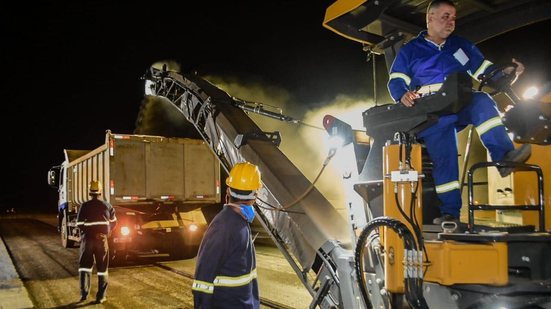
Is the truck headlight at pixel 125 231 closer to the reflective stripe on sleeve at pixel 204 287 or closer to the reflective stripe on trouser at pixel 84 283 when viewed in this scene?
the reflective stripe on trouser at pixel 84 283

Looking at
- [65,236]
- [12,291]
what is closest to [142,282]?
[12,291]

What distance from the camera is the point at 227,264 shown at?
3.02 metres

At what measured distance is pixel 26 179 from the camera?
9281 cm

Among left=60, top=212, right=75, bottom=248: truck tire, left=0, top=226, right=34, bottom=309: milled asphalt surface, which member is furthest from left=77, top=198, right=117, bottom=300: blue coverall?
left=60, top=212, right=75, bottom=248: truck tire

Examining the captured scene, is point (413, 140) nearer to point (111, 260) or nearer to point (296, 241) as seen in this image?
point (296, 241)

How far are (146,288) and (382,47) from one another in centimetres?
660

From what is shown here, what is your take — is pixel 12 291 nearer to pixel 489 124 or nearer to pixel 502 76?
pixel 489 124

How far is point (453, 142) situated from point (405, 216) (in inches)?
30.5

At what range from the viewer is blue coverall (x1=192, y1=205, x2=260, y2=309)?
113 inches

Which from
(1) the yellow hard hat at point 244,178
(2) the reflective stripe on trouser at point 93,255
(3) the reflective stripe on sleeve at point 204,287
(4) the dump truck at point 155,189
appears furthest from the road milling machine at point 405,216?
(4) the dump truck at point 155,189

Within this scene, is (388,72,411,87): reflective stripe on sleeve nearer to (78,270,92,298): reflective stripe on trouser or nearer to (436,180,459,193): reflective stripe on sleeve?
(436,180,459,193): reflective stripe on sleeve

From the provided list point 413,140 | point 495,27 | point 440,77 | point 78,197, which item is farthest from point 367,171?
point 78,197

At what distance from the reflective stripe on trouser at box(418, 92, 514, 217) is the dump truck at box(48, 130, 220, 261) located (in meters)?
9.74

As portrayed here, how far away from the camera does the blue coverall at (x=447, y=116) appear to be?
3.03 metres
